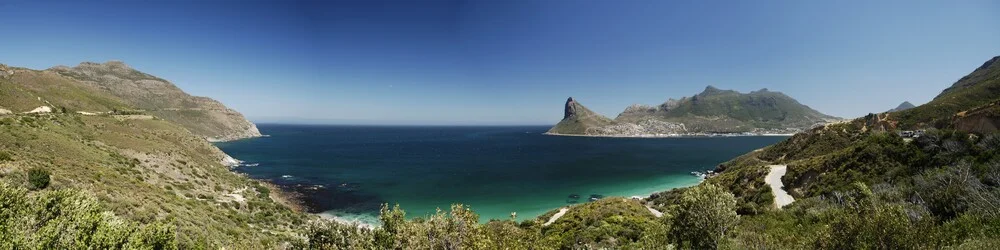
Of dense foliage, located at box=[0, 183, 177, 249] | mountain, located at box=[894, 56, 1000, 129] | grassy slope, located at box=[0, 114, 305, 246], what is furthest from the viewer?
mountain, located at box=[894, 56, 1000, 129]

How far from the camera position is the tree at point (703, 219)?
68.9ft

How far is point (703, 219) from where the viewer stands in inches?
834

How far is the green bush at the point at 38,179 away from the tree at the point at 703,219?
44473 millimetres

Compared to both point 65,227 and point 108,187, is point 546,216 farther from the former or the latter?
point 108,187

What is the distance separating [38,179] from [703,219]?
152ft

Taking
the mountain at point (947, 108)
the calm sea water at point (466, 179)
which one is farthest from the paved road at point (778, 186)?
the mountain at point (947, 108)

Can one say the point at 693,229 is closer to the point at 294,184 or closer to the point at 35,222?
the point at 35,222

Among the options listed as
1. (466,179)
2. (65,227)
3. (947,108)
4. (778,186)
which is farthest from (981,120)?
(65,227)

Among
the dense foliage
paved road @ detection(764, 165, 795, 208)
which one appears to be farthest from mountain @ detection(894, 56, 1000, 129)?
the dense foliage

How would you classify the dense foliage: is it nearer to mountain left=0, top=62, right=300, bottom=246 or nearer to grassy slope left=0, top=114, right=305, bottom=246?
mountain left=0, top=62, right=300, bottom=246

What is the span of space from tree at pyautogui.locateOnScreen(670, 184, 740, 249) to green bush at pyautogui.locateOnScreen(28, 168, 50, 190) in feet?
146

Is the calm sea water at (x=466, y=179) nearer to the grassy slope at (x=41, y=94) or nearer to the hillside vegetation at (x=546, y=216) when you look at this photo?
the hillside vegetation at (x=546, y=216)

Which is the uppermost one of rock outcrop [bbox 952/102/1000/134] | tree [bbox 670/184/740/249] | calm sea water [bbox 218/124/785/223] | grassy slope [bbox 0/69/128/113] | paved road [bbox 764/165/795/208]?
grassy slope [bbox 0/69/128/113]

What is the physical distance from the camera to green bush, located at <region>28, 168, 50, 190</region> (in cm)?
2753
